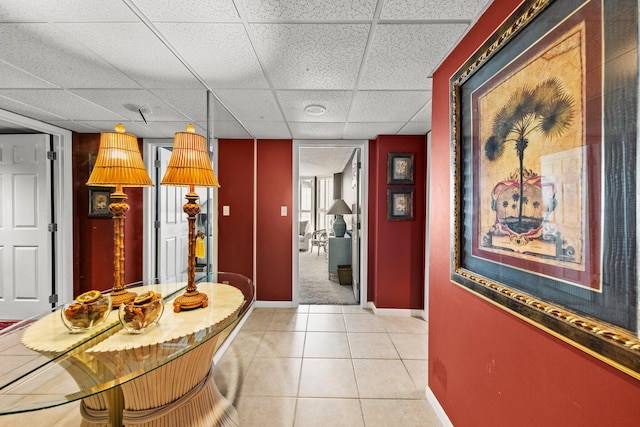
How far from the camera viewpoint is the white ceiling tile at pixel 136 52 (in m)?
1.31

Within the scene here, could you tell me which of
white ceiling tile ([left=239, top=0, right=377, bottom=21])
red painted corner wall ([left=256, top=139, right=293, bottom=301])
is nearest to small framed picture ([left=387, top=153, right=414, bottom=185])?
red painted corner wall ([left=256, top=139, right=293, bottom=301])

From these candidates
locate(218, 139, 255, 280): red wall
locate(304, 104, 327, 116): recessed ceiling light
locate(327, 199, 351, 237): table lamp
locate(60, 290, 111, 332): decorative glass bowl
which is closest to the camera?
locate(60, 290, 111, 332): decorative glass bowl

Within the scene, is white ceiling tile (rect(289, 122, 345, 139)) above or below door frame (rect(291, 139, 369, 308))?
above

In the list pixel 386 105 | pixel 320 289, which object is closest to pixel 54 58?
pixel 386 105

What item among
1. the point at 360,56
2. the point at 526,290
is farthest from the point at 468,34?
the point at 526,290

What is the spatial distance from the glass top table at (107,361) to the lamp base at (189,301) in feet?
0.10

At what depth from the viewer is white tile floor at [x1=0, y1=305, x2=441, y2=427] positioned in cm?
165

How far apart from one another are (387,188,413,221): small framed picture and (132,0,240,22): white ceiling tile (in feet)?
8.11

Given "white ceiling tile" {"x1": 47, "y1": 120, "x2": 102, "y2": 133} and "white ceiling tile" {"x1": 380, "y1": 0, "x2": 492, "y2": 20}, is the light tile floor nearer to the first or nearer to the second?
"white ceiling tile" {"x1": 47, "y1": 120, "x2": 102, "y2": 133}

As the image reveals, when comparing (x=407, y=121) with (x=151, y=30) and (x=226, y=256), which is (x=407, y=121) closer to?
(x=151, y=30)

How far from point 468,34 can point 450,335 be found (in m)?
1.68

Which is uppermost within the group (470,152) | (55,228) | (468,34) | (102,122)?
(468,34)

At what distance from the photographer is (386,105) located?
7.43ft

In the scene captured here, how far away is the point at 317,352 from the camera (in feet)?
7.84
